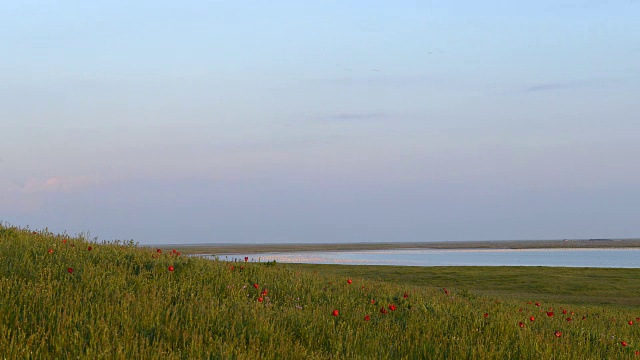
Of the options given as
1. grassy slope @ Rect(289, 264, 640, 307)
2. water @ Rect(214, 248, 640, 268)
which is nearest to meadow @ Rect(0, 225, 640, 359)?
grassy slope @ Rect(289, 264, 640, 307)

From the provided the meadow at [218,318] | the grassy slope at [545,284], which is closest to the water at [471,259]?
the grassy slope at [545,284]

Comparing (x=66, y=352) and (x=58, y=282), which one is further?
(x=58, y=282)

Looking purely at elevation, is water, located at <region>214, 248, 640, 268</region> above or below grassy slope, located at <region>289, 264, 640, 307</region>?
above

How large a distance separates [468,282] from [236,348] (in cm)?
3292

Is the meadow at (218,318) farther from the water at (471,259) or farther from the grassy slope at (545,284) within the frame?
the water at (471,259)

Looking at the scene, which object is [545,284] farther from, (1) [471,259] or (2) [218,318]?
(1) [471,259]

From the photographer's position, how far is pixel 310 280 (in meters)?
13.4

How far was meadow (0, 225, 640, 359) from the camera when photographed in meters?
6.82

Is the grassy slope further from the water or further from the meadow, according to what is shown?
the water

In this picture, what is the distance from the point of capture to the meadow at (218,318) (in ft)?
22.4

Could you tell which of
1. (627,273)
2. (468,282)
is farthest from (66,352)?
(627,273)

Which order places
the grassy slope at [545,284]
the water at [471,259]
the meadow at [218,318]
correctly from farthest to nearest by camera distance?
1. the water at [471,259]
2. the grassy slope at [545,284]
3. the meadow at [218,318]

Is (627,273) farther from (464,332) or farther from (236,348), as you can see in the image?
(236,348)

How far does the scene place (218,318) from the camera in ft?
26.6
